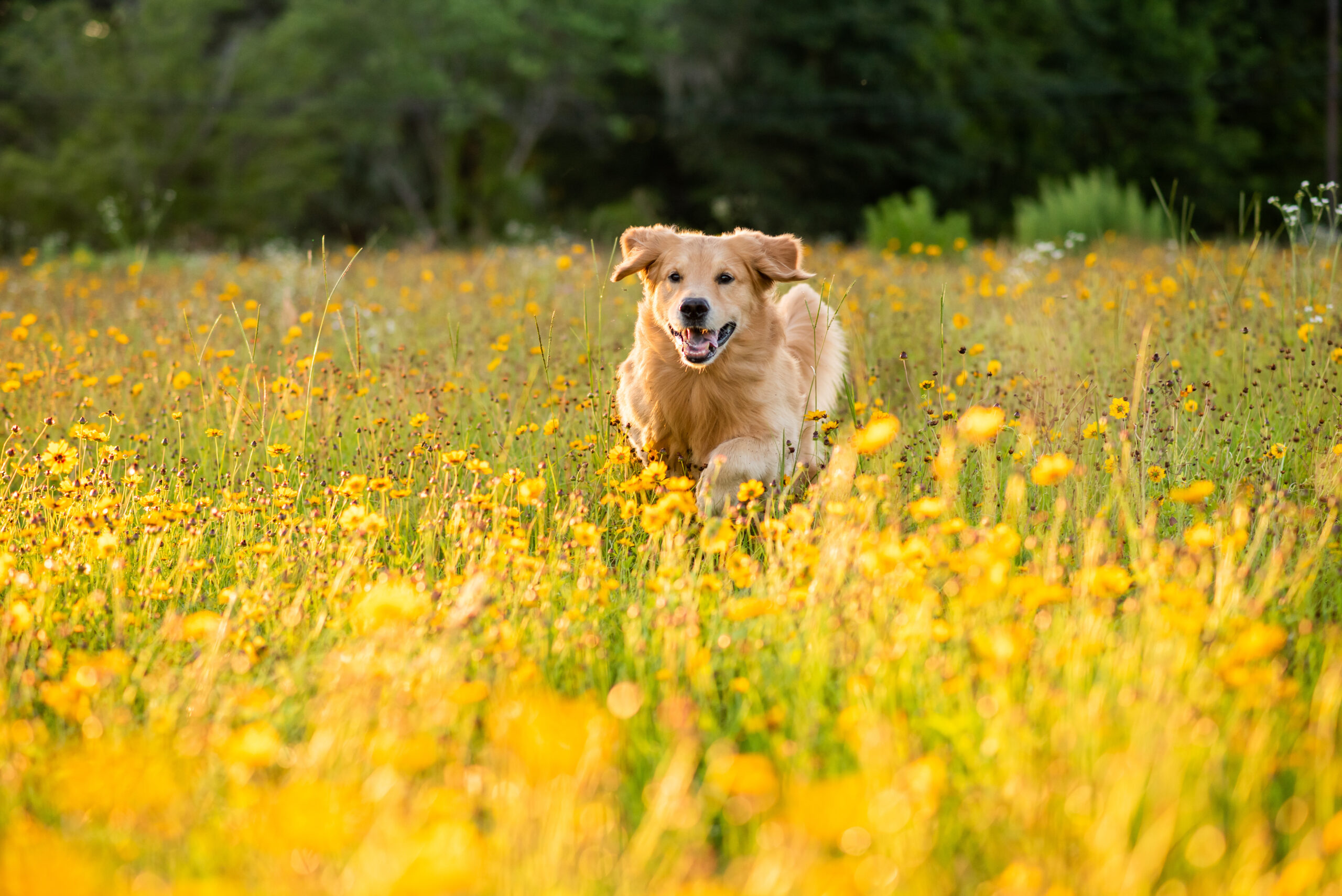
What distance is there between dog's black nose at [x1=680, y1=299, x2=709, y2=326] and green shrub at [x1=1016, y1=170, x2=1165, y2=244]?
797 cm

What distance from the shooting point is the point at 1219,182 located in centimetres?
2875

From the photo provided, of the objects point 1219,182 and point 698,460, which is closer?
point 698,460

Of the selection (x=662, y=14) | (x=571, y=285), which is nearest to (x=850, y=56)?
(x=662, y=14)

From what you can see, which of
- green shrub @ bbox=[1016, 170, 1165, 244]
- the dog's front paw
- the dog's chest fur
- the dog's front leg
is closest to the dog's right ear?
the dog's chest fur

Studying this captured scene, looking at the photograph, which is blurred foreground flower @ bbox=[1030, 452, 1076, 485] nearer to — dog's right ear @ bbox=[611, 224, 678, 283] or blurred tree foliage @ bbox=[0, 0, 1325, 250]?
dog's right ear @ bbox=[611, 224, 678, 283]

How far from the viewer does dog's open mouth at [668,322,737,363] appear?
4.04 m

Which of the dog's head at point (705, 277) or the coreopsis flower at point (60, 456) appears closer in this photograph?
the coreopsis flower at point (60, 456)

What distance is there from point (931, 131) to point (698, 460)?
2309cm

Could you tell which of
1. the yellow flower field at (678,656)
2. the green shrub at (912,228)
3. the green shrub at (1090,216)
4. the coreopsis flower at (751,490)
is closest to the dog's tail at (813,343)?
the yellow flower field at (678,656)

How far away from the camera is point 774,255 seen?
443 cm

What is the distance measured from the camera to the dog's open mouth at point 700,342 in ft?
13.3

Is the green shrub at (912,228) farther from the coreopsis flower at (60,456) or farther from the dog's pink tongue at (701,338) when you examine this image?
the coreopsis flower at (60,456)

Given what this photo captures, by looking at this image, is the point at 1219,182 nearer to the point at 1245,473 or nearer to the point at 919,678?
the point at 1245,473

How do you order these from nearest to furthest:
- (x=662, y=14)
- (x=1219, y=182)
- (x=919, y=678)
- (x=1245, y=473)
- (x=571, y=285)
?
(x=919, y=678)
(x=1245, y=473)
(x=571, y=285)
(x=662, y=14)
(x=1219, y=182)
